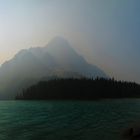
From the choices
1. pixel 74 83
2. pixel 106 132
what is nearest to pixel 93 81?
pixel 74 83

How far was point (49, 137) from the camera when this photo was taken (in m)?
32.5

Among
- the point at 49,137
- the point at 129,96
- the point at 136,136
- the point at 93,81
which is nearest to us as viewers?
the point at 136,136

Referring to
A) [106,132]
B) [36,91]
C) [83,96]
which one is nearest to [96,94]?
[83,96]

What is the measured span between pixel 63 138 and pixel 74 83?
14269cm

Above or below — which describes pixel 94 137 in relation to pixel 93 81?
below

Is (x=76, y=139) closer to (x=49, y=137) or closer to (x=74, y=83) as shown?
(x=49, y=137)

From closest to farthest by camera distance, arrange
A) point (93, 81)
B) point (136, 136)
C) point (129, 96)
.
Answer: point (136, 136) < point (93, 81) < point (129, 96)

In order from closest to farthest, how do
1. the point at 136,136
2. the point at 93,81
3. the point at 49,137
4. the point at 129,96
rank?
the point at 136,136, the point at 49,137, the point at 93,81, the point at 129,96

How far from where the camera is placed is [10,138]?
3284 centimetres

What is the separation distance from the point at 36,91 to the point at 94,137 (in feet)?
482

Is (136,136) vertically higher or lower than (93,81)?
lower

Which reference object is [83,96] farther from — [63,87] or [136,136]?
[136,136]

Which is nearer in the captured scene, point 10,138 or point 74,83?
point 10,138

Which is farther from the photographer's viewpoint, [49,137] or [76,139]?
[49,137]
